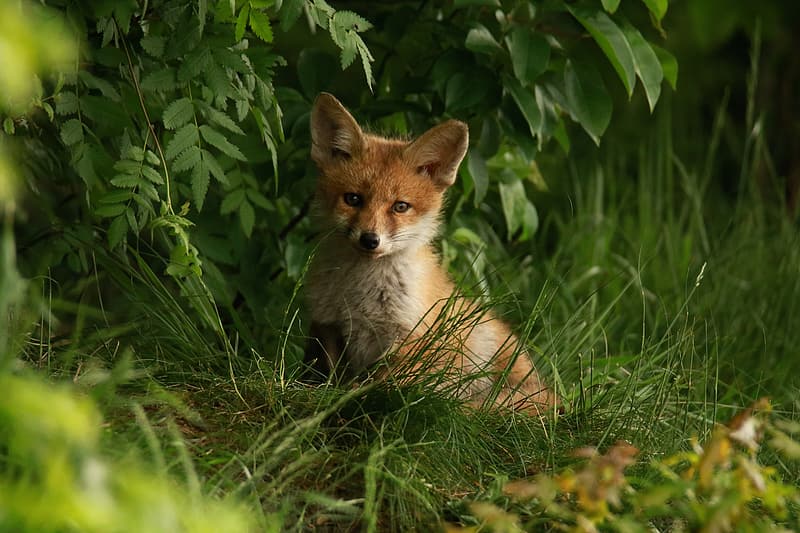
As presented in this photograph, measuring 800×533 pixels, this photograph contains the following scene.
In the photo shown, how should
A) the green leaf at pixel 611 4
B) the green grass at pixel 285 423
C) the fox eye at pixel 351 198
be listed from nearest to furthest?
1. the green grass at pixel 285 423
2. the green leaf at pixel 611 4
3. the fox eye at pixel 351 198

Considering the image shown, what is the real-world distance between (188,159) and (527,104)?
61.2 inches

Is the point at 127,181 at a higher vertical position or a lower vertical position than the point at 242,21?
lower

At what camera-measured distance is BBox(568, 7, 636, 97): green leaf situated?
4.03 meters

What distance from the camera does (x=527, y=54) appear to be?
4.14 meters

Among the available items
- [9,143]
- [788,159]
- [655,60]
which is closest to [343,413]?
[9,143]

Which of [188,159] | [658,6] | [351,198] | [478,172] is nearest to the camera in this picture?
[188,159]

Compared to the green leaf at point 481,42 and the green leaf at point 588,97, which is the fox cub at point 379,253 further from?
the green leaf at point 588,97

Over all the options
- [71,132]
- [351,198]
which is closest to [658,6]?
[351,198]

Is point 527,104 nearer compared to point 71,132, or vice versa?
point 71,132

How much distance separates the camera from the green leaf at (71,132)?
3453mm

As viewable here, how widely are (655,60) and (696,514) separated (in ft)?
7.30

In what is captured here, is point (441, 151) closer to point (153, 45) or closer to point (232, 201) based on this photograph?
point (232, 201)

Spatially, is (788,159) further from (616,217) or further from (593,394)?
(593,394)

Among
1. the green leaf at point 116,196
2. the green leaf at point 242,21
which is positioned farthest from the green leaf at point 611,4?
the green leaf at point 116,196
